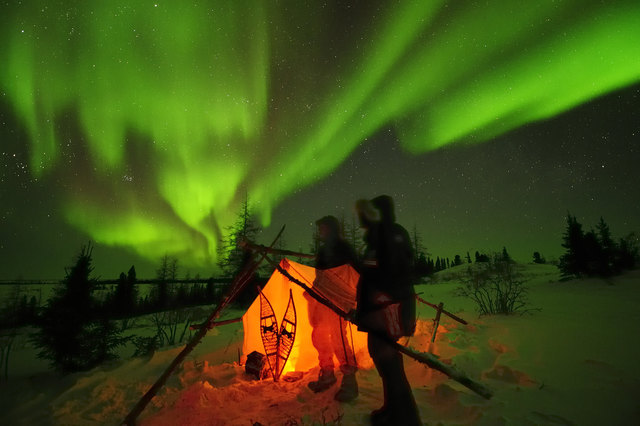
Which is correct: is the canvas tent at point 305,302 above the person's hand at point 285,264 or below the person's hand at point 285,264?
below

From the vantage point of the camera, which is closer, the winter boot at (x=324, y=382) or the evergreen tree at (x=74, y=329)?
the winter boot at (x=324, y=382)

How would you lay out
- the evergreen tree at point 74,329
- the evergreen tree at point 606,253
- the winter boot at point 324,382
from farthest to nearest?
the evergreen tree at point 606,253
the evergreen tree at point 74,329
the winter boot at point 324,382

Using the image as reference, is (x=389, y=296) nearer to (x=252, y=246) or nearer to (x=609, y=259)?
(x=252, y=246)

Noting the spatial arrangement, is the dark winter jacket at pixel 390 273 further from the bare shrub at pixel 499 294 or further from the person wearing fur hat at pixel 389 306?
the bare shrub at pixel 499 294

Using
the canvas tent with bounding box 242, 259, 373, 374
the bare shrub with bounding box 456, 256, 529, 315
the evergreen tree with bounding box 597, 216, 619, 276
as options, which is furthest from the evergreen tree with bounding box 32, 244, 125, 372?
the evergreen tree with bounding box 597, 216, 619, 276

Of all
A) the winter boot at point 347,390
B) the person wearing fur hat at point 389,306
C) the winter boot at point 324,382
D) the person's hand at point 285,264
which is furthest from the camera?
the person's hand at point 285,264

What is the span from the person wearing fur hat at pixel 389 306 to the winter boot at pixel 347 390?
77 cm

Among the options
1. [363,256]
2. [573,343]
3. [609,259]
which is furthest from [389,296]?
[609,259]

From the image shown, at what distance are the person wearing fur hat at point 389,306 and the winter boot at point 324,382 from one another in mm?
1296

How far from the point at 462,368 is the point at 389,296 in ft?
8.64

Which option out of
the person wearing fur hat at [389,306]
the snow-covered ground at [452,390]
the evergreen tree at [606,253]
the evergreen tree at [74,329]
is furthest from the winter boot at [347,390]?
the evergreen tree at [606,253]

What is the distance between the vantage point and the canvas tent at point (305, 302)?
484 centimetres

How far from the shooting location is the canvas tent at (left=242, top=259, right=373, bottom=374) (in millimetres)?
4844

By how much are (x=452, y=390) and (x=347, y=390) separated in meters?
1.32
